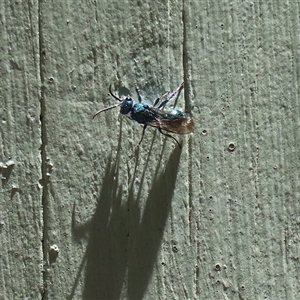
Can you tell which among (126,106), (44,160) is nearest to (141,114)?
(126,106)

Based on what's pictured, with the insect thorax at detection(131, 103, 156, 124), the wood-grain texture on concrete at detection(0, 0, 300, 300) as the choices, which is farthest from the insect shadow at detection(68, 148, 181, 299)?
the insect thorax at detection(131, 103, 156, 124)

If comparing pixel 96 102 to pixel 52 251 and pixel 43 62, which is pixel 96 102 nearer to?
pixel 43 62

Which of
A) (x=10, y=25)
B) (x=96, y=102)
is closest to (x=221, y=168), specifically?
(x=96, y=102)

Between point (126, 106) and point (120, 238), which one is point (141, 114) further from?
point (120, 238)

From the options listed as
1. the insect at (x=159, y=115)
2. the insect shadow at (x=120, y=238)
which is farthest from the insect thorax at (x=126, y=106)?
the insect shadow at (x=120, y=238)

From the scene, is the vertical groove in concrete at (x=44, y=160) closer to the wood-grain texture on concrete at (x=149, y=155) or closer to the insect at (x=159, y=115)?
the wood-grain texture on concrete at (x=149, y=155)
